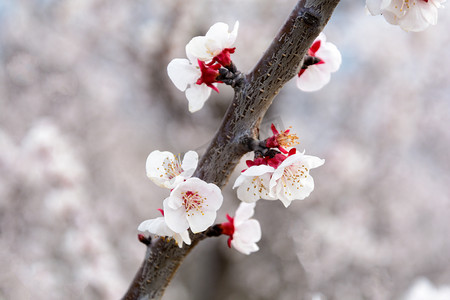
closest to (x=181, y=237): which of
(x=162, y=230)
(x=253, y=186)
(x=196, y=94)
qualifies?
(x=162, y=230)

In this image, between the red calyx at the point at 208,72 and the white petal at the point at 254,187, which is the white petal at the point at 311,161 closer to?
the white petal at the point at 254,187

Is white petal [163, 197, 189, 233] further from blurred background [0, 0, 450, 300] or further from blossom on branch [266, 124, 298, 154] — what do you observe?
blurred background [0, 0, 450, 300]

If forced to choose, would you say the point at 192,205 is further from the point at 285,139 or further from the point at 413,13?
the point at 413,13

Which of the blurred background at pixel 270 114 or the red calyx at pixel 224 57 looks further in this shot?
the blurred background at pixel 270 114

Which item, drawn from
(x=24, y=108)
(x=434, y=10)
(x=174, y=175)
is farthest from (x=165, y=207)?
(x=24, y=108)

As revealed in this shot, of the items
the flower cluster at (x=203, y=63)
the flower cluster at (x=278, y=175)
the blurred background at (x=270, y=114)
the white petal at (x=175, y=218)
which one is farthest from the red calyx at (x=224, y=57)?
the blurred background at (x=270, y=114)

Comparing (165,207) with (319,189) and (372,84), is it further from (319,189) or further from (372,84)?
(372,84)

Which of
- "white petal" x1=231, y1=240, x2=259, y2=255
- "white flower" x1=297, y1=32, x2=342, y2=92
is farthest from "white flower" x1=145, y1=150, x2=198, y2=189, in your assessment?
"white flower" x1=297, y1=32, x2=342, y2=92

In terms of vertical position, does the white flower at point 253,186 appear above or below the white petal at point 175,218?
above
